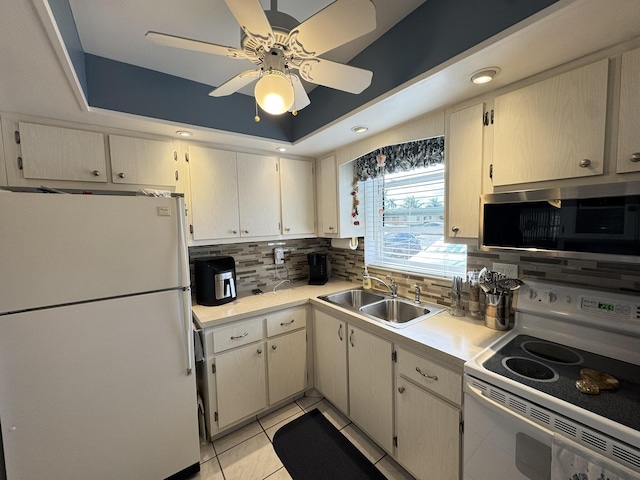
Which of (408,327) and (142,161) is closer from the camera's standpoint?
(408,327)

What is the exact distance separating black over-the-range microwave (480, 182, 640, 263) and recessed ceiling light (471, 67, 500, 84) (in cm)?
54

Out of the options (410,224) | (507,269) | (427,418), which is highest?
(410,224)

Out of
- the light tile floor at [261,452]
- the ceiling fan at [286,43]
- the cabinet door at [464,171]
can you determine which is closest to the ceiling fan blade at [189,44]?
the ceiling fan at [286,43]

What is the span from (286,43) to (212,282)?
1629 millimetres

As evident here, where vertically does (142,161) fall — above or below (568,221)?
above

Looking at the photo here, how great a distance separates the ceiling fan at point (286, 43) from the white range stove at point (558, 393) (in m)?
1.36

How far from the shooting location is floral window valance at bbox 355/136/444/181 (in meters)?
1.81

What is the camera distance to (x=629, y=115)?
964 mm

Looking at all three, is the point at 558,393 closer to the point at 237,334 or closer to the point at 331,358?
the point at 331,358

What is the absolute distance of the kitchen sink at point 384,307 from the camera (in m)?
1.85

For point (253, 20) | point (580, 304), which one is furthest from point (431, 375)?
point (253, 20)

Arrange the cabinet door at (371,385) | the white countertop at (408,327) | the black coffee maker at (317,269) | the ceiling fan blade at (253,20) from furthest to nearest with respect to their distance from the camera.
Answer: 1. the black coffee maker at (317,269)
2. the cabinet door at (371,385)
3. the white countertop at (408,327)
4. the ceiling fan blade at (253,20)

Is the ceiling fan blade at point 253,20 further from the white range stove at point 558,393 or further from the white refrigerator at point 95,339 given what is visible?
the white range stove at point 558,393

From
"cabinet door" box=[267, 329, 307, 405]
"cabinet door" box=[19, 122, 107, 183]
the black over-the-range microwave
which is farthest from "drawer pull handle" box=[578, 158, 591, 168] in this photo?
"cabinet door" box=[19, 122, 107, 183]
